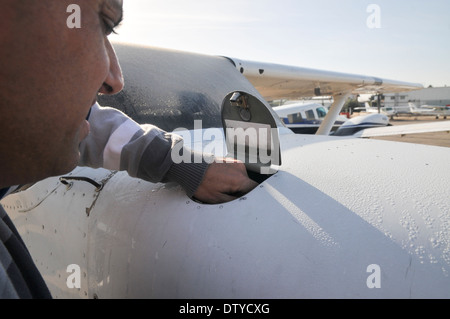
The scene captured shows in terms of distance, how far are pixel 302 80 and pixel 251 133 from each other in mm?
4452

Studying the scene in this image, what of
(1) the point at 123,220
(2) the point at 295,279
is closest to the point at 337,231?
(2) the point at 295,279

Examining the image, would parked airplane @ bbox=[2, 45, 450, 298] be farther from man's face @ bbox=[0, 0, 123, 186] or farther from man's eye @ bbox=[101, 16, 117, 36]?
man's eye @ bbox=[101, 16, 117, 36]

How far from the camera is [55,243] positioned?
1389 millimetres

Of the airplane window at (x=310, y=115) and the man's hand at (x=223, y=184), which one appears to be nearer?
the man's hand at (x=223, y=184)

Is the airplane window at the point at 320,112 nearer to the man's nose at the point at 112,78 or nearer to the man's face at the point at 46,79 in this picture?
the man's nose at the point at 112,78

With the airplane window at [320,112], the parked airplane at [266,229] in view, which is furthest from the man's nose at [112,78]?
the airplane window at [320,112]

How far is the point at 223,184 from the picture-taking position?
1.12m

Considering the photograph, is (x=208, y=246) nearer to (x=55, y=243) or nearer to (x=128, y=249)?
(x=128, y=249)

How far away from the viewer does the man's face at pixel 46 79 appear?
0.69 meters

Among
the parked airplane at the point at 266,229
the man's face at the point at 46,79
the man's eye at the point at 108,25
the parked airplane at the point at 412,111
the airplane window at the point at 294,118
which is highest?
the man's eye at the point at 108,25

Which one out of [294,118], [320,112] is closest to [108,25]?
[294,118]

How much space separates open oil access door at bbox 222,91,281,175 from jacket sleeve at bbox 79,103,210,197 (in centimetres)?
20

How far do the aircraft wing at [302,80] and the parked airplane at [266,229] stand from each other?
2244 mm

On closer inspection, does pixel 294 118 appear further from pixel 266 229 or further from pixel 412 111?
pixel 412 111
